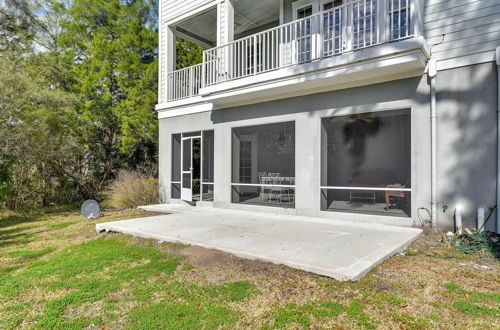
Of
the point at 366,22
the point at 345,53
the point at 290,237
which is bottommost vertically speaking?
the point at 290,237

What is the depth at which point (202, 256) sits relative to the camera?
4391 millimetres

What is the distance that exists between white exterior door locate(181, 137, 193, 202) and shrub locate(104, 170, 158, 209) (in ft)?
4.47

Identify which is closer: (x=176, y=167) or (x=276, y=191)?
(x=276, y=191)

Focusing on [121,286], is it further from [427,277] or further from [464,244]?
[464,244]

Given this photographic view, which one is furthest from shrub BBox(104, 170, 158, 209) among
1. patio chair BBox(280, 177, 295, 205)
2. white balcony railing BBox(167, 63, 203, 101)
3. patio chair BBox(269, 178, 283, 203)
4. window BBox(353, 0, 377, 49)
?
window BBox(353, 0, 377, 49)

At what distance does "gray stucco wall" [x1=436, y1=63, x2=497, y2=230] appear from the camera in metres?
5.35

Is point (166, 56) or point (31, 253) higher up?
point (166, 56)

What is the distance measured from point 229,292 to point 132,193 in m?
7.96

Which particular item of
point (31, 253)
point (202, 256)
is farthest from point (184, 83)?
point (202, 256)

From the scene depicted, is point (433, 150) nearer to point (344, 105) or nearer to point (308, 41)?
point (344, 105)

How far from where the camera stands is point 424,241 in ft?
17.1

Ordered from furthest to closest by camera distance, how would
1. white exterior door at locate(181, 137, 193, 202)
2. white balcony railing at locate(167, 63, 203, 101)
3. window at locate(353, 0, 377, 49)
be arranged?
white balcony railing at locate(167, 63, 203, 101)
white exterior door at locate(181, 137, 193, 202)
window at locate(353, 0, 377, 49)

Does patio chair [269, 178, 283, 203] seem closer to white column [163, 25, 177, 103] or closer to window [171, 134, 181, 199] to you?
window [171, 134, 181, 199]

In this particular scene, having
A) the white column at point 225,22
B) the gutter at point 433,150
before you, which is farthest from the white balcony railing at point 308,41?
the gutter at point 433,150
